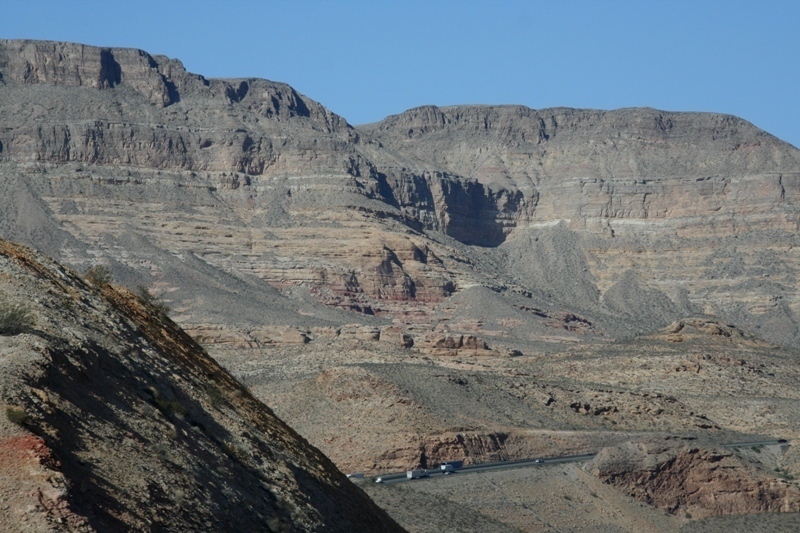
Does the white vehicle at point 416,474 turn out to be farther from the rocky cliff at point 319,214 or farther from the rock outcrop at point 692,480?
the rocky cliff at point 319,214

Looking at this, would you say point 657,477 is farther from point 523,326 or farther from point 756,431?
point 523,326

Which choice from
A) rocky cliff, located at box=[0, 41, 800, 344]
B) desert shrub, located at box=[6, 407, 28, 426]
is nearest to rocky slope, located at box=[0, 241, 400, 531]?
desert shrub, located at box=[6, 407, 28, 426]

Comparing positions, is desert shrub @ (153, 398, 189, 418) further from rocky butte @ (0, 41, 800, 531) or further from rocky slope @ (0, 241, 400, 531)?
rocky butte @ (0, 41, 800, 531)

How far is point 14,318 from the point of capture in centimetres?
1778

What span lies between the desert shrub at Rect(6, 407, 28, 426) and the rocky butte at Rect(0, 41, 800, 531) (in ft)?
176

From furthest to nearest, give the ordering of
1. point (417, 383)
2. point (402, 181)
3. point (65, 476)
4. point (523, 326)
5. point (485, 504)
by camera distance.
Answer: point (402, 181) → point (523, 326) → point (417, 383) → point (485, 504) → point (65, 476)

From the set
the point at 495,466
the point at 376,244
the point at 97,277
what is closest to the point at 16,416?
the point at 97,277

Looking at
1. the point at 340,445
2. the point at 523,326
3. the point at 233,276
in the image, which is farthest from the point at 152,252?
the point at 340,445

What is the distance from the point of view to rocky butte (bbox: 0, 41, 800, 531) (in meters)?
83.0

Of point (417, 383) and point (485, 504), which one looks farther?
point (417, 383)

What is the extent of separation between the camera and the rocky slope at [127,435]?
1448 cm

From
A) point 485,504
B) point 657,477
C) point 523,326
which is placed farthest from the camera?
point 523,326

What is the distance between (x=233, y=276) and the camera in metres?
147

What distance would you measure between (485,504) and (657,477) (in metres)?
9.04
